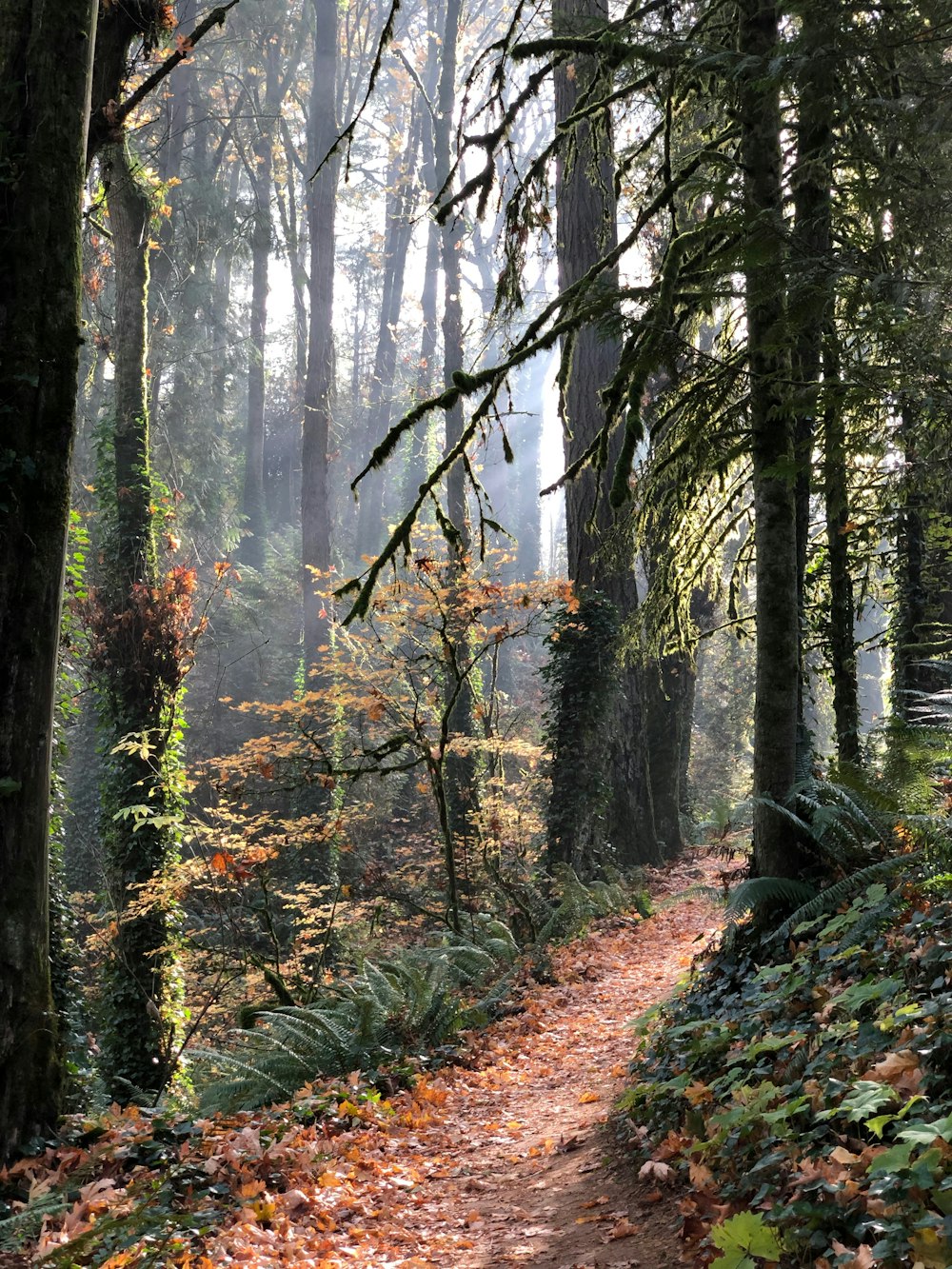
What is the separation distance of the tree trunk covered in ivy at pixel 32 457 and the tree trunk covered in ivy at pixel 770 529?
11.5 ft

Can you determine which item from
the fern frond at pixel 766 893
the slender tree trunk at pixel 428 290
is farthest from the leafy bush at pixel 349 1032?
the slender tree trunk at pixel 428 290

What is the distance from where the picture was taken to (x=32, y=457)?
4.64m

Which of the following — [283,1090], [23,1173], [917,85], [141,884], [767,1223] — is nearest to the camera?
[767,1223]

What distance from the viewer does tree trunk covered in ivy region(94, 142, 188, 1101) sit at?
33.0 ft

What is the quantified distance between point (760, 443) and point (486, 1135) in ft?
13.4

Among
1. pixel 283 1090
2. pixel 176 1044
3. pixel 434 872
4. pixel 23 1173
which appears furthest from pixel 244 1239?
pixel 434 872

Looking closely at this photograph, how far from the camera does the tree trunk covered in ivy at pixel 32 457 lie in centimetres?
437

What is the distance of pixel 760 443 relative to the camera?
5242 mm

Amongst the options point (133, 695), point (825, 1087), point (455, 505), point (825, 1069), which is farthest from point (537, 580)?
point (825, 1087)

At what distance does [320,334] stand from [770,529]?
1958 centimetres

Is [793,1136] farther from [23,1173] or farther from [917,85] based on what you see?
[917,85]

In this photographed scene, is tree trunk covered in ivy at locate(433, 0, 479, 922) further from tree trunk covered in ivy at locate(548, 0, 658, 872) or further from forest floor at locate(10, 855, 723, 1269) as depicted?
forest floor at locate(10, 855, 723, 1269)

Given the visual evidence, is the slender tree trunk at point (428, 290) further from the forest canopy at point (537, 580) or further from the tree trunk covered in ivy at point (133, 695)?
the tree trunk covered in ivy at point (133, 695)

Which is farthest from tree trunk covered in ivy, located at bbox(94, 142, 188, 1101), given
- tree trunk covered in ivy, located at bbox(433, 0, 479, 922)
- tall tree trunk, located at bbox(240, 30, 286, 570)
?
tall tree trunk, located at bbox(240, 30, 286, 570)
